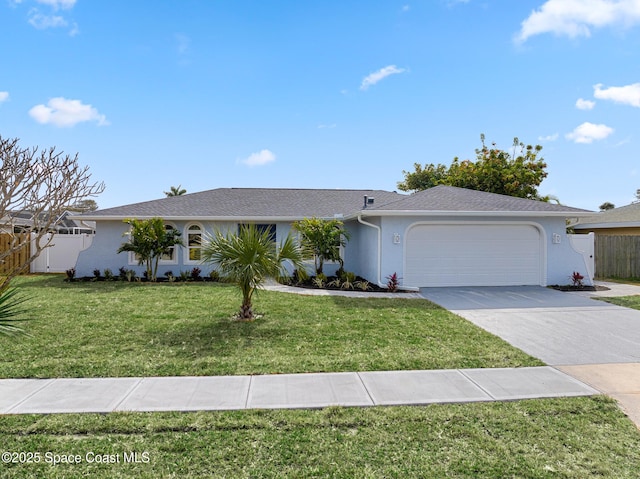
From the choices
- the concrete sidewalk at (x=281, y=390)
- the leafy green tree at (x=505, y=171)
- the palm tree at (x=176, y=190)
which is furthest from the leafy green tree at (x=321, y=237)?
the palm tree at (x=176, y=190)

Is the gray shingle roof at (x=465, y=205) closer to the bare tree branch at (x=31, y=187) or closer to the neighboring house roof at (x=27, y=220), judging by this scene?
the bare tree branch at (x=31, y=187)

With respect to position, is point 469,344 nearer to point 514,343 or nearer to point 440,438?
point 514,343

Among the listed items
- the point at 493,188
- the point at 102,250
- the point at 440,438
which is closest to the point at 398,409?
the point at 440,438

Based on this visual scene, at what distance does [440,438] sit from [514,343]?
3.84 meters

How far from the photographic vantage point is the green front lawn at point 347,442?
119 inches

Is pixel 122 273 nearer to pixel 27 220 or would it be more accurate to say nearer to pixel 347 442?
pixel 27 220

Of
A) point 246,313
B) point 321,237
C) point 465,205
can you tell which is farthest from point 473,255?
point 246,313

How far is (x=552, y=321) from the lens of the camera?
8273 millimetres

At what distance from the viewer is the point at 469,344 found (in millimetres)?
6492

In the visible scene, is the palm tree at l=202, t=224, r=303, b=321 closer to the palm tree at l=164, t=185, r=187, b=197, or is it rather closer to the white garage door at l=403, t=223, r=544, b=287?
the white garage door at l=403, t=223, r=544, b=287

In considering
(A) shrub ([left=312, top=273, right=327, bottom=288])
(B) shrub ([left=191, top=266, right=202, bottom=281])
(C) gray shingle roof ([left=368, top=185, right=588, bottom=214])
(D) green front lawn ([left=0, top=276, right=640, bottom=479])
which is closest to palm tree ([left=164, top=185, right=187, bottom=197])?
(B) shrub ([left=191, top=266, right=202, bottom=281])

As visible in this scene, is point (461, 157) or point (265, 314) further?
point (461, 157)

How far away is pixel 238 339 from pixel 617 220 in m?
20.3

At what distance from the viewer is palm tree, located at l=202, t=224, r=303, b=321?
7.83 metres
